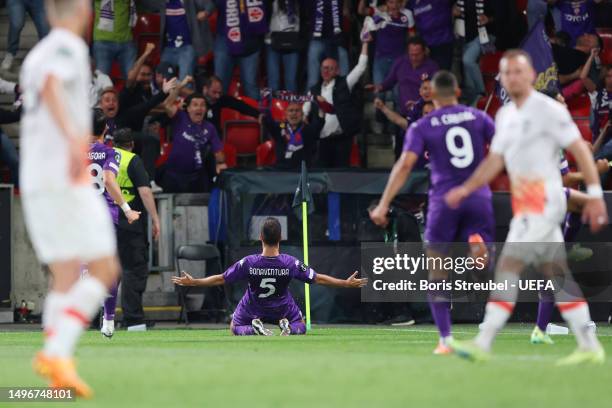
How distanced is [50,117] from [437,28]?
49.5 feet

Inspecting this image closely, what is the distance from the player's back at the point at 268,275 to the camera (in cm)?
1591

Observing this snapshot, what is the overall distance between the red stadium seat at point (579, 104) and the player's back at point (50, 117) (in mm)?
16083

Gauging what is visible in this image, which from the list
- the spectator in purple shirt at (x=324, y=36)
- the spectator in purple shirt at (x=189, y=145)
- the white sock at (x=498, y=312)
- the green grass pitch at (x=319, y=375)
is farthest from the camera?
the spectator in purple shirt at (x=324, y=36)

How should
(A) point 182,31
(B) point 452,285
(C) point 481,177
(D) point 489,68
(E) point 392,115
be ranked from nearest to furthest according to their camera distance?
(C) point 481,177, (B) point 452,285, (E) point 392,115, (A) point 182,31, (D) point 489,68

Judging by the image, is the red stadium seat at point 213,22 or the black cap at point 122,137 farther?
the red stadium seat at point 213,22

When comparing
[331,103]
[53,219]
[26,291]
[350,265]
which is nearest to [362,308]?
[350,265]

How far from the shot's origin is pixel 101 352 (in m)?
12.3

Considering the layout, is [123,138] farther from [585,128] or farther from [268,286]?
[585,128]

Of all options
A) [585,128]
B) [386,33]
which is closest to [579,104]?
[585,128]

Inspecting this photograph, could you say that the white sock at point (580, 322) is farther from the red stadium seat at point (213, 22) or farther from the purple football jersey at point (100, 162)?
the red stadium seat at point (213, 22)

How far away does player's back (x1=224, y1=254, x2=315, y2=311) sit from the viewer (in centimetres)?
1591

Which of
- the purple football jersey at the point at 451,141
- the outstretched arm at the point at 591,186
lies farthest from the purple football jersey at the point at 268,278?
the outstretched arm at the point at 591,186

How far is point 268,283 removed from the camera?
631 inches

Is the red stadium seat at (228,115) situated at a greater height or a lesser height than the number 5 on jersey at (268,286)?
greater
